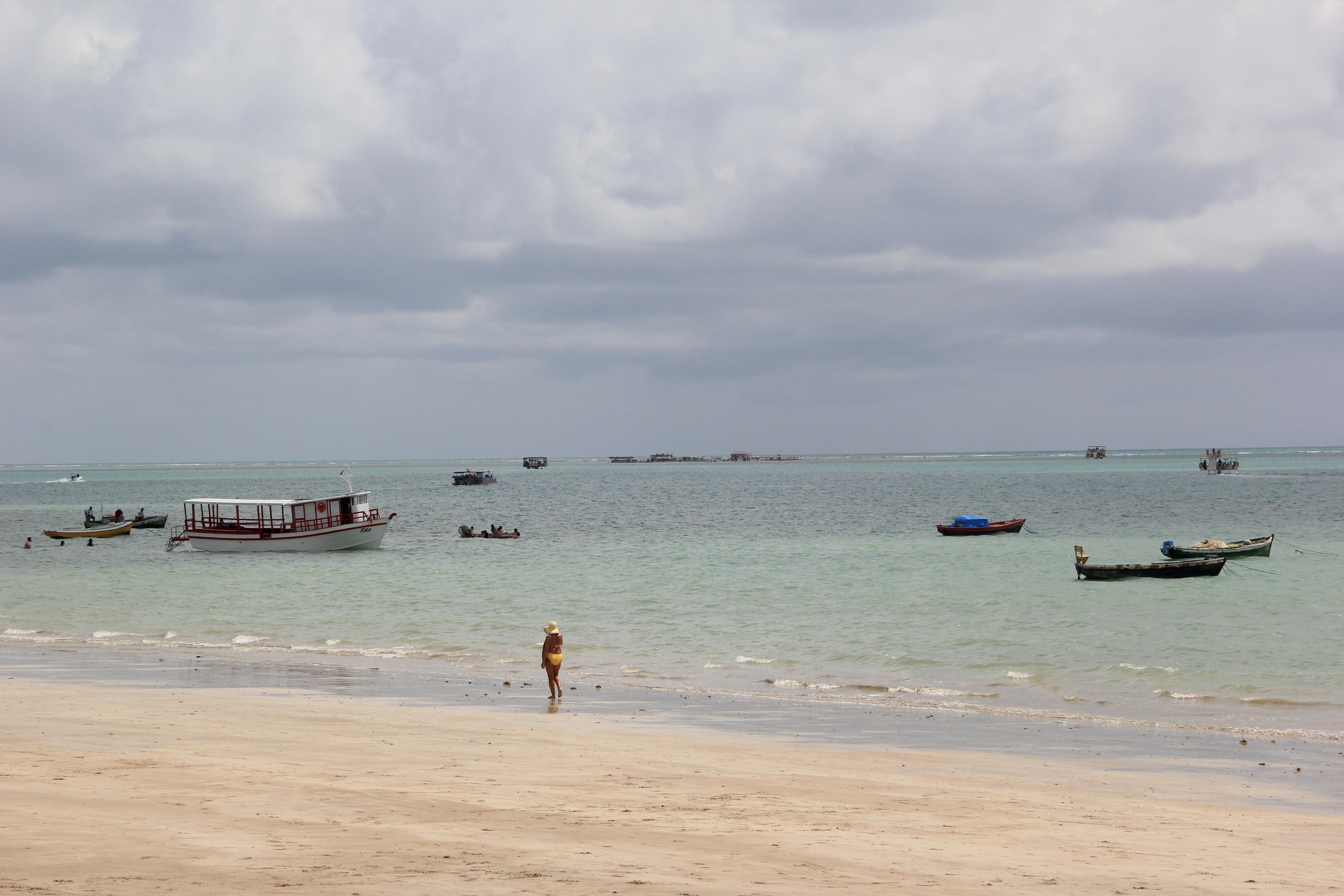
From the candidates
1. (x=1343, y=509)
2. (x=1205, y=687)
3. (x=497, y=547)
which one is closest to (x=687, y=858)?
(x=1205, y=687)

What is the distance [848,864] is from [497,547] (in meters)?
54.8

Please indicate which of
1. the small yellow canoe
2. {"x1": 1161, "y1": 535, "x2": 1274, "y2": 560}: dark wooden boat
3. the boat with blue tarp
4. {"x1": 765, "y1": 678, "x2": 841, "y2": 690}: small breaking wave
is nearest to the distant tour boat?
the small yellow canoe

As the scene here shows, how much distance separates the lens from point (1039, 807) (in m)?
13.2

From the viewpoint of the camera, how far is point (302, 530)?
62.2 meters

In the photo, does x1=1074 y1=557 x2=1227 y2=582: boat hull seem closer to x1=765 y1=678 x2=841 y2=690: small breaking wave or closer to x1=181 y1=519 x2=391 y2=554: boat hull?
x1=765 y1=678 x2=841 y2=690: small breaking wave

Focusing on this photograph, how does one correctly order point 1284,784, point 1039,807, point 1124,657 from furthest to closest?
1. point 1124,657
2. point 1284,784
3. point 1039,807

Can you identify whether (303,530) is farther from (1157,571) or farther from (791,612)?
(1157,571)

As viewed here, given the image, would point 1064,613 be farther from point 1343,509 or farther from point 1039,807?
point 1343,509

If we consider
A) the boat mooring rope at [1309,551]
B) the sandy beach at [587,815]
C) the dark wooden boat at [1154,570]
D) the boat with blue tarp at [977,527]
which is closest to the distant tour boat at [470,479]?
the boat with blue tarp at [977,527]

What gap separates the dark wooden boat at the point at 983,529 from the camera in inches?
2704

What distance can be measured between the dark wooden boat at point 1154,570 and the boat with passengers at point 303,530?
37113 millimetres

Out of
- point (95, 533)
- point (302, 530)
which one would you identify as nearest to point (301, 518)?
point (302, 530)

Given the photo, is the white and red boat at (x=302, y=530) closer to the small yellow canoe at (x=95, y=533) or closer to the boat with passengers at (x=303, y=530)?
the boat with passengers at (x=303, y=530)

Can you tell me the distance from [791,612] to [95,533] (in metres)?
57.0
